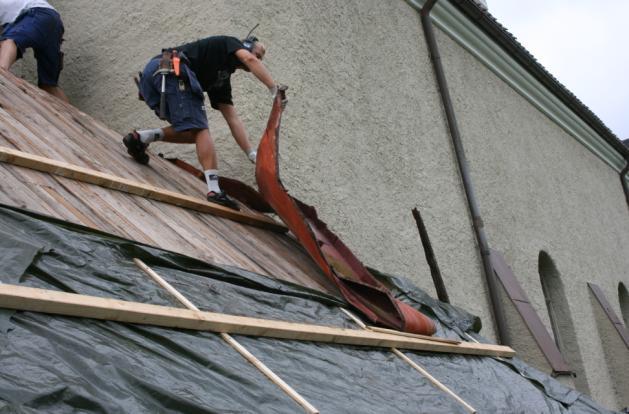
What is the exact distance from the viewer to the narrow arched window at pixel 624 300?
13.0 m

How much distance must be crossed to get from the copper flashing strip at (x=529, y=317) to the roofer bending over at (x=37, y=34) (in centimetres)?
490

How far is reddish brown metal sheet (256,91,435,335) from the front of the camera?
4.25 meters

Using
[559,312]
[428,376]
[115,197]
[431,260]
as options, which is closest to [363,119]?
[431,260]

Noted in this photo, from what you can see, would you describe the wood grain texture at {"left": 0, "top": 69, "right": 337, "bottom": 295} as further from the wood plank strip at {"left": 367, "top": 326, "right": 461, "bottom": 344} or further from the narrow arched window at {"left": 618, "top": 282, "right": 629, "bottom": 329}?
the narrow arched window at {"left": 618, "top": 282, "right": 629, "bottom": 329}

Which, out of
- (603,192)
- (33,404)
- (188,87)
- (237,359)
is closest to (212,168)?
(188,87)

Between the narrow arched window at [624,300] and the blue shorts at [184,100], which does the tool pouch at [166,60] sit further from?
the narrow arched window at [624,300]

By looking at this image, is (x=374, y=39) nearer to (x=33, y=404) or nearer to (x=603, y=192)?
(x=33, y=404)

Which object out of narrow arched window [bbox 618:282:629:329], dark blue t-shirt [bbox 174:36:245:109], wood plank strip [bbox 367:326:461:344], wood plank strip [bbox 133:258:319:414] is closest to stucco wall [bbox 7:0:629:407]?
dark blue t-shirt [bbox 174:36:245:109]

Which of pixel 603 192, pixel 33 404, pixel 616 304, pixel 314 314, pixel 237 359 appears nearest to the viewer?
pixel 33 404

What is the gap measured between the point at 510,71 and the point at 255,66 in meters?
7.09

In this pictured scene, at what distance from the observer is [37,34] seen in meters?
6.16

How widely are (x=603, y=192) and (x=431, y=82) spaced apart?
7.24 meters

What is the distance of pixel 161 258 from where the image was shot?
3203mm

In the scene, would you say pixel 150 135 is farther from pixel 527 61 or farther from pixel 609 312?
pixel 609 312
